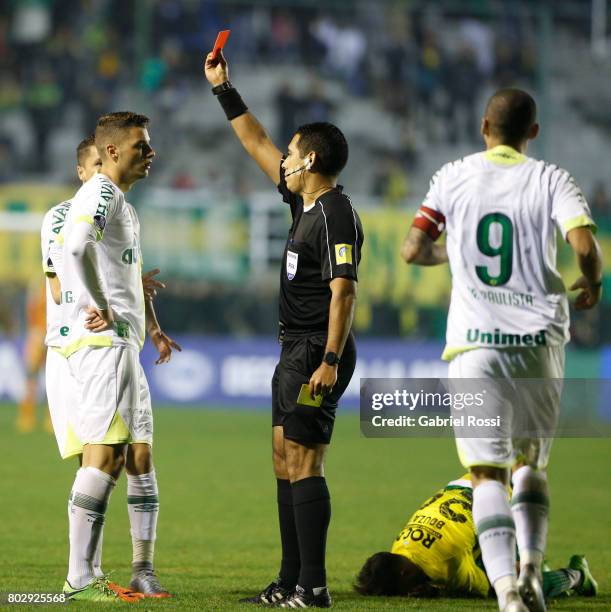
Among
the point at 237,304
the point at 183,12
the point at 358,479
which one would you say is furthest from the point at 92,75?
the point at 358,479

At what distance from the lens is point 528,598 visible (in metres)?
4.38

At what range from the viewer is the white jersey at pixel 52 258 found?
553 cm

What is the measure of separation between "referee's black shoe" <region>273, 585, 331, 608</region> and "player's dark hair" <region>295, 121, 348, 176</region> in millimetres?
1762

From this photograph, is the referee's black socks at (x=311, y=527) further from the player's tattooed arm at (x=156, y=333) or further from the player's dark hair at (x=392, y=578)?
the player's tattooed arm at (x=156, y=333)

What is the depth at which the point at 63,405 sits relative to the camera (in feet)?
17.6

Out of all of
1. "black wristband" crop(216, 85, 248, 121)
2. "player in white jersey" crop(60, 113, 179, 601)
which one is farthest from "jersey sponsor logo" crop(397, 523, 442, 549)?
"black wristband" crop(216, 85, 248, 121)

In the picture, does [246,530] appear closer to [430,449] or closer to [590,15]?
[430,449]

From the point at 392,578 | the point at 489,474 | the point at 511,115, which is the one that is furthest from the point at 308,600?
the point at 511,115

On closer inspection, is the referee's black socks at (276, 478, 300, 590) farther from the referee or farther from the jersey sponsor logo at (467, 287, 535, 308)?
the jersey sponsor logo at (467, 287, 535, 308)

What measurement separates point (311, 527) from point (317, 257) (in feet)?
3.72

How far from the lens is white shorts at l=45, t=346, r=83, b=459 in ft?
17.5

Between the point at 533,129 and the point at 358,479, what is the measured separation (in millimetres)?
6543

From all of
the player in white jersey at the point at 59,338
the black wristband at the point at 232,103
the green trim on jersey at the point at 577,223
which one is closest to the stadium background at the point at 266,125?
the player in white jersey at the point at 59,338

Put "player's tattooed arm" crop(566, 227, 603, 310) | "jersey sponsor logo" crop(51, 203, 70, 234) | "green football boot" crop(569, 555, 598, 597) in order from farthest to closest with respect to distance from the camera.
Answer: "jersey sponsor logo" crop(51, 203, 70, 234)
"green football boot" crop(569, 555, 598, 597)
"player's tattooed arm" crop(566, 227, 603, 310)
